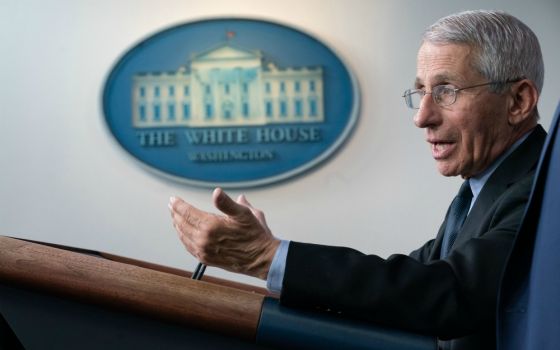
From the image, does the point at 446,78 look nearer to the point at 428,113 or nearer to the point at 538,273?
the point at 428,113

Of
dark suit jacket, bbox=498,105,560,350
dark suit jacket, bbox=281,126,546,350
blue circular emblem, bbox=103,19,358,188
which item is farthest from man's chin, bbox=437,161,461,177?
blue circular emblem, bbox=103,19,358,188

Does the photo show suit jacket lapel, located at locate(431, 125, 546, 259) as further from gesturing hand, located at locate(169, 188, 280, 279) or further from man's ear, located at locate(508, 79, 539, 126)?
gesturing hand, located at locate(169, 188, 280, 279)

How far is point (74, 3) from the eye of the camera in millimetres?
3010

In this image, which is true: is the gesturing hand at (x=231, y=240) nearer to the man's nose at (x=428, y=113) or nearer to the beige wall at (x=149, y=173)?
the man's nose at (x=428, y=113)

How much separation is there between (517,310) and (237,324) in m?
0.34

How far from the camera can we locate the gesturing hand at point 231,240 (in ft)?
3.14

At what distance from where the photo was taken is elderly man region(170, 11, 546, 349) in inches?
36.7

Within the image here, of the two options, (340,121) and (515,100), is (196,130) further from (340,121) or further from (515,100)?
(515,100)

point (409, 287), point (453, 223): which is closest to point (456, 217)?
point (453, 223)

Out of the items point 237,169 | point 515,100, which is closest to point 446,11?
point 237,169

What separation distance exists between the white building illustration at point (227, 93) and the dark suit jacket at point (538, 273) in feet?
6.83

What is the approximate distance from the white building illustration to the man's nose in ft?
5.20

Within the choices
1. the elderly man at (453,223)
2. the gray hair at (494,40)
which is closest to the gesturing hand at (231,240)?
the elderly man at (453,223)

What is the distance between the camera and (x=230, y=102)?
2977 mm
